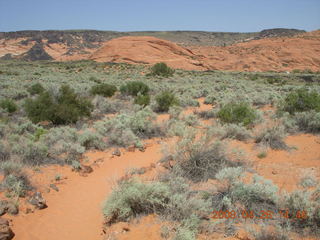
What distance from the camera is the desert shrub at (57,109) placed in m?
8.37

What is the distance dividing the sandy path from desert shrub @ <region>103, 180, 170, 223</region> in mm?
329

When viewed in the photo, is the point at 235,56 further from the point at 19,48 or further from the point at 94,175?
the point at 19,48

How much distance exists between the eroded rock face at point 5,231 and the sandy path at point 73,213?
12 cm

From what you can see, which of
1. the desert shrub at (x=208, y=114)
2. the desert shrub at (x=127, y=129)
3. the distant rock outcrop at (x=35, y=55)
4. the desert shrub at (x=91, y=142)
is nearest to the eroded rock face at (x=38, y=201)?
the desert shrub at (x=91, y=142)

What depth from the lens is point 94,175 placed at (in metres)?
5.35

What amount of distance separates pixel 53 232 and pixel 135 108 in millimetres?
7360

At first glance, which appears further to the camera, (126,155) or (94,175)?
(126,155)

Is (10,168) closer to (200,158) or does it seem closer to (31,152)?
(31,152)

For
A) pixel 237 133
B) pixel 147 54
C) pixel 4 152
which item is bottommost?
pixel 4 152

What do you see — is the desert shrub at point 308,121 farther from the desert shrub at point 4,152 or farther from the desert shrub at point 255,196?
the desert shrub at point 4,152

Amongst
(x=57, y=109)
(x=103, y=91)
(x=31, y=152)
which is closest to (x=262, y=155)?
(x=31, y=152)

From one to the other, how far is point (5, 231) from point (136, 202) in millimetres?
1888

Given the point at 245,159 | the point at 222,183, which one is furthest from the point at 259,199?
the point at 245,159

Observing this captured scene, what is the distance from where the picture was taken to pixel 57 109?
8430 mm
